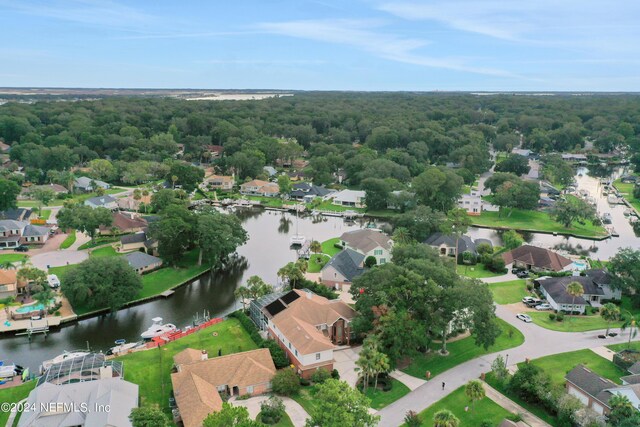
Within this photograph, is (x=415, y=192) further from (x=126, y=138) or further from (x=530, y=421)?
(x=126, y=138)

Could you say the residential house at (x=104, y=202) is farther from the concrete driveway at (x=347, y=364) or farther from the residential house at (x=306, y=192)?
the concrete driveway at (x=347, y=364)

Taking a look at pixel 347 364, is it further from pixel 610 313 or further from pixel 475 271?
pixel 475 271

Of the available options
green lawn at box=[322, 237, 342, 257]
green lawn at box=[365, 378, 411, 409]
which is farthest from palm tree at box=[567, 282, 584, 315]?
green lawn at box=[322, 237, 342, 257]

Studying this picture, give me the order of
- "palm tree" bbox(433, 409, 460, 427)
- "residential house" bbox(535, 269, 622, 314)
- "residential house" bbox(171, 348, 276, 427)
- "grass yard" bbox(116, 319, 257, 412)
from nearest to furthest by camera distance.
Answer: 1. "palm tree" bbox(433, 409, 460, 427)
2. "residential house" bbox(171, 348, 276, 427)
3. "grass yard" bbox(116, 319, 257, 412)
4. "residential house" bbox(535, 269, 622, 314)

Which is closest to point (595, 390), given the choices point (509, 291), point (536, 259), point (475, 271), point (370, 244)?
point (509, 291)

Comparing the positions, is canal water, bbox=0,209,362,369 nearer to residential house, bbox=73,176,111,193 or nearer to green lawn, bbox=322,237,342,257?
green lawn, bbox=322,237,342,257

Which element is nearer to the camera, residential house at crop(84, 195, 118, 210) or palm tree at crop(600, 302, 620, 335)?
palm tree at crop(600, 302, 620, 335)

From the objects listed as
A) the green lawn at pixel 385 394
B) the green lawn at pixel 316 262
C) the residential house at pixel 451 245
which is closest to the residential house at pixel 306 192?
the green lawn at pixel 316 262
